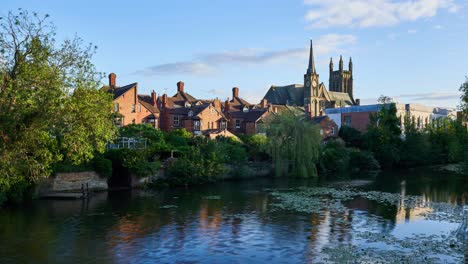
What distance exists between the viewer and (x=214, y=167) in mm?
52719

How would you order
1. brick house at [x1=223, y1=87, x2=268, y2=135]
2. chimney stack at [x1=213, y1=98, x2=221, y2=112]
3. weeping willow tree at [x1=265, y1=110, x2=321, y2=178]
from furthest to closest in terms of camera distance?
brick house at [x1=223, y1=87, x2=268, y2=135], chimney stack at [x1=213, y1=98, x2=221, y2=112], weeping willow tree at [x1=265, y1=110, x2=321, y2=178]

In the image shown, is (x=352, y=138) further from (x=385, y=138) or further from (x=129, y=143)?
(x=129, y=143)

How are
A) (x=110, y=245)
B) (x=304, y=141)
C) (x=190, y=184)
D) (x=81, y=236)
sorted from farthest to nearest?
(x=304, y=141), (x=190, y=184), (x=81, y=236), (x=110, y=245)

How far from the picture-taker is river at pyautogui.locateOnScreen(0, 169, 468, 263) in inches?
823

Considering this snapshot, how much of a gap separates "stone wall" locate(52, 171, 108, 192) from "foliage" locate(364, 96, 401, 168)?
5242cm

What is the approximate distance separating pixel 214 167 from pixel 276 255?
105 ft

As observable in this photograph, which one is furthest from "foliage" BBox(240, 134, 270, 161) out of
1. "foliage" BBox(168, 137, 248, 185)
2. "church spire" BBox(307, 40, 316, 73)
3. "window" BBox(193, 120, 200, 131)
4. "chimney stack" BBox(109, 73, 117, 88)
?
"church spire" BBox(307, 40, 316, 73)

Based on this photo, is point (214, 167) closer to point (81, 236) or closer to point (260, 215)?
point (260, 215)

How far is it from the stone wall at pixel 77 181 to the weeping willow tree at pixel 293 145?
2378 cm

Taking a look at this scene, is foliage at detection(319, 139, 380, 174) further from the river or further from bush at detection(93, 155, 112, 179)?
bush at detection(93, 155, 112, 179)

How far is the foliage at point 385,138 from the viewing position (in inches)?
3098

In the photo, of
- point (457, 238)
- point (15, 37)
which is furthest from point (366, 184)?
point (15, 37)

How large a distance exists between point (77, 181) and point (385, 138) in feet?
191

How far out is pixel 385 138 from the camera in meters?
80.8
